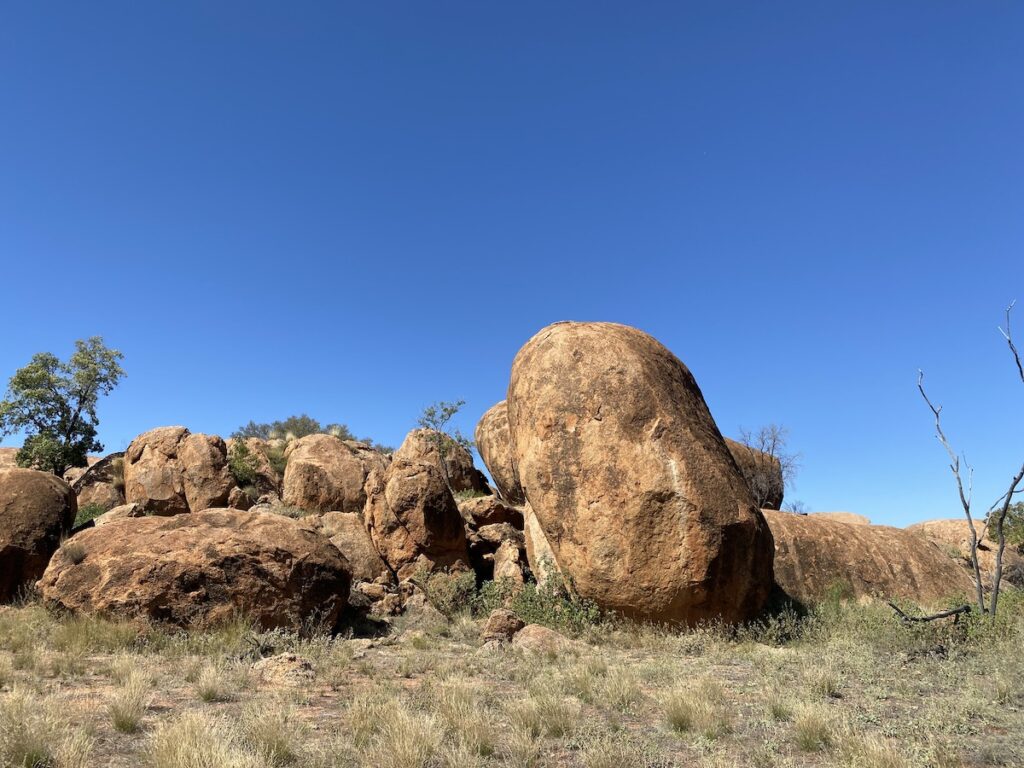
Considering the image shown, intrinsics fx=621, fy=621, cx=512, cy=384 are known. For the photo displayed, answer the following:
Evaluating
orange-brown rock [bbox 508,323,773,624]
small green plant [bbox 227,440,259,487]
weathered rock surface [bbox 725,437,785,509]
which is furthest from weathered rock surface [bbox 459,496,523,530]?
small green plant [bbox 227,440,259,487]

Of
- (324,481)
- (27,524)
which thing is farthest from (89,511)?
(27,524)

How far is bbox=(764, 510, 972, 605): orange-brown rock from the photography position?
12562 millimetres

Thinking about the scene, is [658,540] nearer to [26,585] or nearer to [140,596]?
[140,596]

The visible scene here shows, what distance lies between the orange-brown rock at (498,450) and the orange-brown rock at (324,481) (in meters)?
5.04

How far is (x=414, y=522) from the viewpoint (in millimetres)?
15531

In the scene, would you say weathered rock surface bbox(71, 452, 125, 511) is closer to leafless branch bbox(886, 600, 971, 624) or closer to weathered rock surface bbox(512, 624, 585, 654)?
weathered rock surface bbox(512, 624, 585, 654)

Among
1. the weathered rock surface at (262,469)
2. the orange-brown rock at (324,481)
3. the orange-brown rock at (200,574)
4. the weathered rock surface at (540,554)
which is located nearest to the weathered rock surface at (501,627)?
the weathered rock surface at (540,554)

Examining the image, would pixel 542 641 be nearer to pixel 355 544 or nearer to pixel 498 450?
pixel 355 544

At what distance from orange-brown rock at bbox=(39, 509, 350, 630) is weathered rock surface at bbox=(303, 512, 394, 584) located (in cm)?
433

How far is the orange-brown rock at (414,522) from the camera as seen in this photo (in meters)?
15.5

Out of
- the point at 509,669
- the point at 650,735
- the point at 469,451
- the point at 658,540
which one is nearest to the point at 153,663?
the point at 509,669

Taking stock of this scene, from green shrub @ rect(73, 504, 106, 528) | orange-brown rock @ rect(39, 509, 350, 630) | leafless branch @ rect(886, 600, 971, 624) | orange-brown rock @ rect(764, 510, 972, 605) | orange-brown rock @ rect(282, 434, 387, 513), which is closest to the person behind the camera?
leafless branch @ rect(886, 600, 971, 624)

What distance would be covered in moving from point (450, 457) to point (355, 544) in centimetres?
1409

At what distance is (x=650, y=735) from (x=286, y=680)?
4233 millimetres
